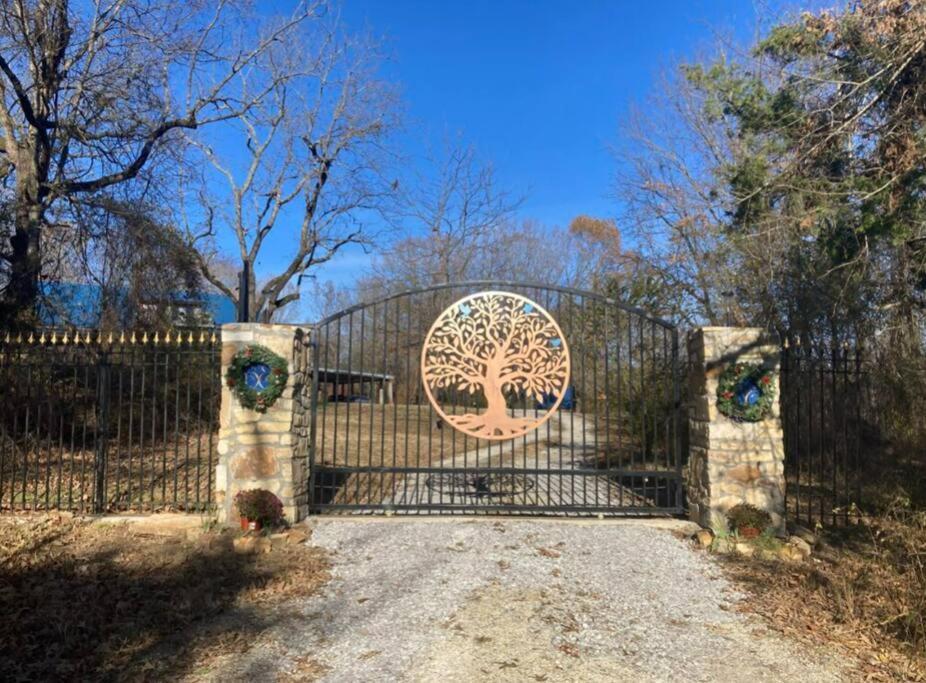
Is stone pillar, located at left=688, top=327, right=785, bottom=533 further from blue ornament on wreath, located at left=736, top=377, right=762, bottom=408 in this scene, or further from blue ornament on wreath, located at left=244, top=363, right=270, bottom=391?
blue ornament on wreath, located at left=244, top=363, right=270, bottom=391

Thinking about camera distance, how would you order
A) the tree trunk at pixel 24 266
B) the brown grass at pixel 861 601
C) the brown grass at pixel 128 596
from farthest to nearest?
the tree trunk at pixel 24 266
the brown grass at pixel 861 601
the brown grass at pixel 128 596

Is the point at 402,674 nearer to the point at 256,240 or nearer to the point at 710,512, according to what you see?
the point at 710,512

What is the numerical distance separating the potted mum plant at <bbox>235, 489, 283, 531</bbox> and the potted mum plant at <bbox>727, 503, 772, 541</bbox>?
4599 millimetres

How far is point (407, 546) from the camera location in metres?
5.89

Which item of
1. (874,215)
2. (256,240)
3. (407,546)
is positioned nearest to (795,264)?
(874,215)

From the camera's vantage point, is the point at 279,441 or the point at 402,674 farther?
the point at 279,441

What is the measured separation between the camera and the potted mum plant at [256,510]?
599 cm

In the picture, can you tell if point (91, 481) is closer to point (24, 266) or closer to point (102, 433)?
point (102, 433)

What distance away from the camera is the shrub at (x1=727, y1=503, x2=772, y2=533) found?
5.99 meters

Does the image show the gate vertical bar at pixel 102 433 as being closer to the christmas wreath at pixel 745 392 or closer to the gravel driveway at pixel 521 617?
the gravel driveway at pixel 521 617

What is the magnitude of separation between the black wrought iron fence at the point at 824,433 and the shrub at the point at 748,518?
2.01 ft

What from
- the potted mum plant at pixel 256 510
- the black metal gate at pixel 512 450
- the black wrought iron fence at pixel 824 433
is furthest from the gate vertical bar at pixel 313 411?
the black wrought iron fence at pixel 824 433

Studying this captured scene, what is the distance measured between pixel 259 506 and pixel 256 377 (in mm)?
1303

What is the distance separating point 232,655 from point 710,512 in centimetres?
471
